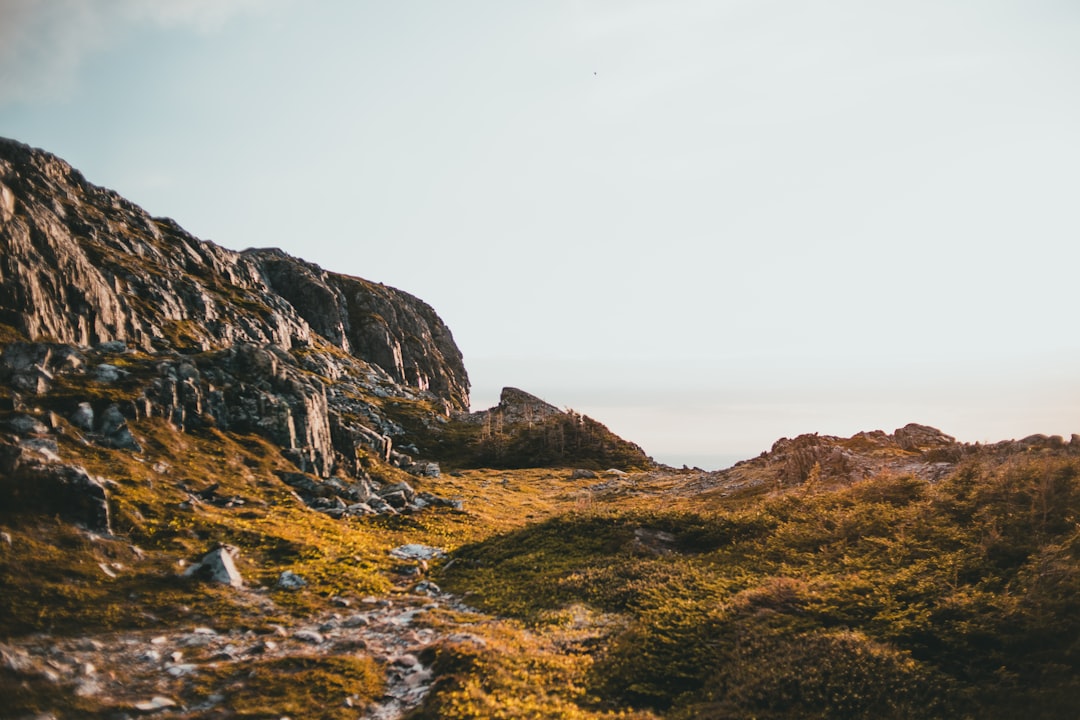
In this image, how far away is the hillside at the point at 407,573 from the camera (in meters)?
15.8

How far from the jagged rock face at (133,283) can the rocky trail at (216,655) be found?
3191 centimetres

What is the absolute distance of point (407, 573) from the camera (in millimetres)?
29062

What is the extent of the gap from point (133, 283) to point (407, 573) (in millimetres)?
70016

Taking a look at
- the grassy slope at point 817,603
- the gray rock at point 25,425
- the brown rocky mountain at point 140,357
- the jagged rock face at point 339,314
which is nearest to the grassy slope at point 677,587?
the grassy slope at point 817,603

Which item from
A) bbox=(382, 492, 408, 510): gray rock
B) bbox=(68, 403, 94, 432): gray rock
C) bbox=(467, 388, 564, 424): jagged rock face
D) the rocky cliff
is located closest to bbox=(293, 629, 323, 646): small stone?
the rocky cliff

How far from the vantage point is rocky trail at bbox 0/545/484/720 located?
48.4ft

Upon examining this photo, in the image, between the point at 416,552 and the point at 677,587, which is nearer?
the point at 677,587

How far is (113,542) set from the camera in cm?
2278

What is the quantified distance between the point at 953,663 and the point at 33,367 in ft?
151

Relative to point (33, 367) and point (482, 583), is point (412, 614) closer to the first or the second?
point (482, 583)

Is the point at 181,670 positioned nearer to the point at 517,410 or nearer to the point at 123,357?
the point at 123,357

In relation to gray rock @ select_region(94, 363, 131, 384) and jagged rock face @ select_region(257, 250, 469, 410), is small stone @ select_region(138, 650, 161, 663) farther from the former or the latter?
jagged rock face @ select_region(257, 250, 469, 410)

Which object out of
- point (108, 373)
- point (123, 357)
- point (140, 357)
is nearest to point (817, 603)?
point (108, 373)

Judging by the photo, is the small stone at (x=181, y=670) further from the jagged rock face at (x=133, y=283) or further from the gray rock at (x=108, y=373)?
the jagged rock face at (x=133, y=283)
